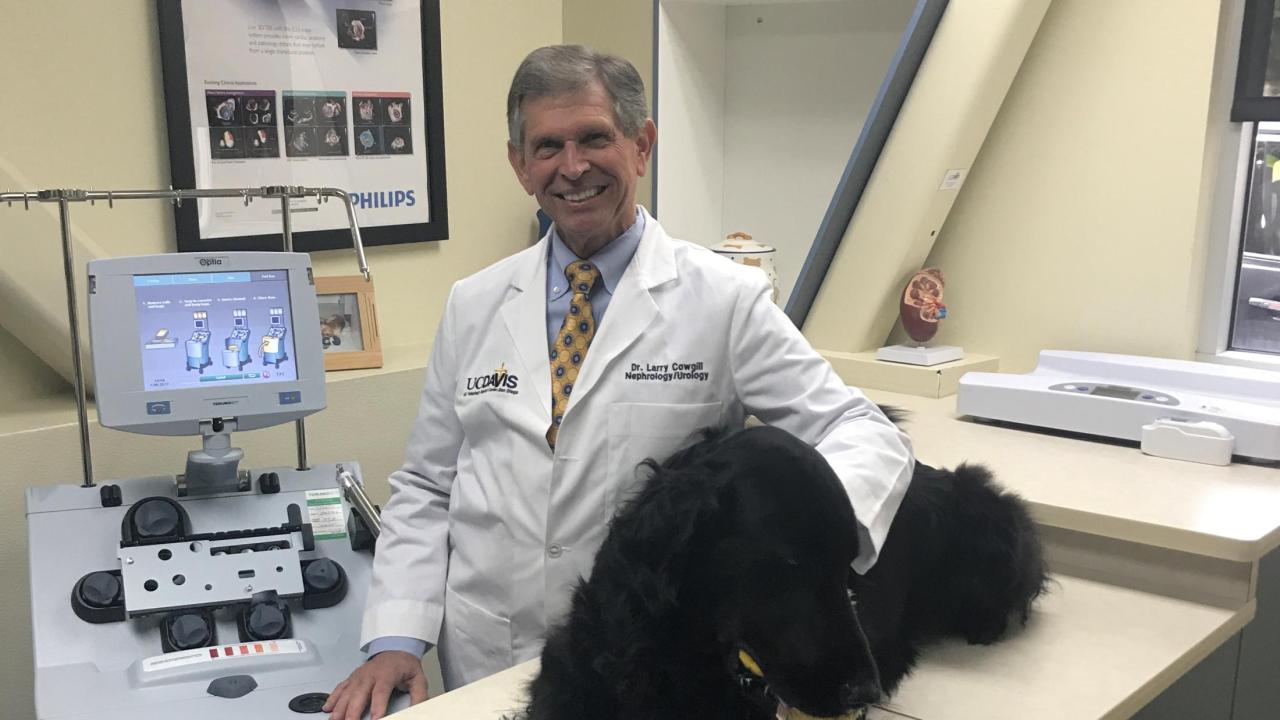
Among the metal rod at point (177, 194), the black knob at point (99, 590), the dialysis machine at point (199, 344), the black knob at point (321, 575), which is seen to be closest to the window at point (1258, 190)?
the metal rod at point (177, 194)

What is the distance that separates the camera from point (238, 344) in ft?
6.15

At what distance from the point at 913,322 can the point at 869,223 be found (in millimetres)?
263

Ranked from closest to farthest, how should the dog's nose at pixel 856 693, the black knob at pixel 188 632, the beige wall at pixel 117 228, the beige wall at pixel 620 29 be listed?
the dog's nose at pixel 856 693 < the black knob at pixel 188 632 < the beige wall at pixel 117 228 < the beige wall at pixel 620 29

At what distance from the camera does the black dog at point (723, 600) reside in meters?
0.95

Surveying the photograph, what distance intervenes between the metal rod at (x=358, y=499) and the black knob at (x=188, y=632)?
32 cm

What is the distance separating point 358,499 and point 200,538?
28 centimetres

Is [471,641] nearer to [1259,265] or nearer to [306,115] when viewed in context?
[306,115]

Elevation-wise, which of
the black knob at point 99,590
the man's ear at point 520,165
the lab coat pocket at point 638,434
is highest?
the man's ear at point 520,165

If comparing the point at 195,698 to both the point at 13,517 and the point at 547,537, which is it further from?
the point at 13,517

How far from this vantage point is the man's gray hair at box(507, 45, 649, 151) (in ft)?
4.66

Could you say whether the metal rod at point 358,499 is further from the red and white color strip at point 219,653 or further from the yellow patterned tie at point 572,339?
the yellow patterned tie at point 572,339

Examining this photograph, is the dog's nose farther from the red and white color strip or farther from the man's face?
the red and white color strip

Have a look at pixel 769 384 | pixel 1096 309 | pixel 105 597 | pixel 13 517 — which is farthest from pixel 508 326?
pixel 1096 309

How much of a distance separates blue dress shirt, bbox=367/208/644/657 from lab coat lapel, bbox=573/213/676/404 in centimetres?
2
